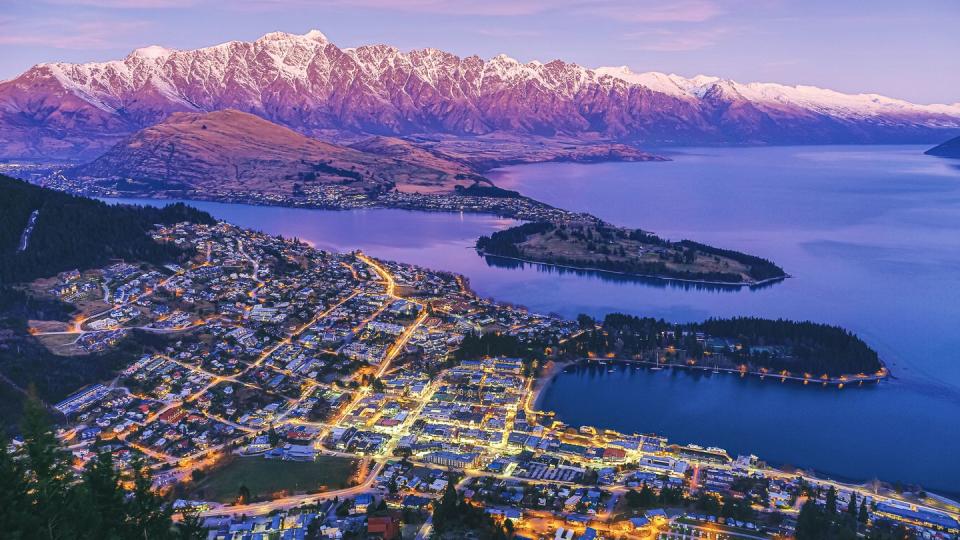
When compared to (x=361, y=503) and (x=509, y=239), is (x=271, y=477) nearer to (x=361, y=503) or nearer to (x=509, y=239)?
(x=361, y=503)

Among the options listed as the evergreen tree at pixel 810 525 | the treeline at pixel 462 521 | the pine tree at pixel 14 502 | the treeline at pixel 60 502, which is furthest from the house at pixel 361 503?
the pine tree at pixel 14 502

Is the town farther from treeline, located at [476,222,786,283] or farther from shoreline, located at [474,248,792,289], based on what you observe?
treeline, located at [476,222,786,283]

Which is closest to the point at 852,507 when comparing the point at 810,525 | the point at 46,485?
the point at 810,525

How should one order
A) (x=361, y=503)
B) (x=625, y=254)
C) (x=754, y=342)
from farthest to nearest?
(x=625, y=254)
(x=754, y=342)
(x=361, y=503)

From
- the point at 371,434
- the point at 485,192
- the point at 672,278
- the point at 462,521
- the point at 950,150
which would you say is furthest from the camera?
the point at 950,150

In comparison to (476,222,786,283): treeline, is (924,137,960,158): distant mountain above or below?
above

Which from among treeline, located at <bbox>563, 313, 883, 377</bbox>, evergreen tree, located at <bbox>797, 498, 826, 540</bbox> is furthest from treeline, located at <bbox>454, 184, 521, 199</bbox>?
evergreen tree, located at <bbox>797, 498, 826, 540</bbox>

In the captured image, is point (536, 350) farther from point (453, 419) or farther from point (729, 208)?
point (729, 208)
